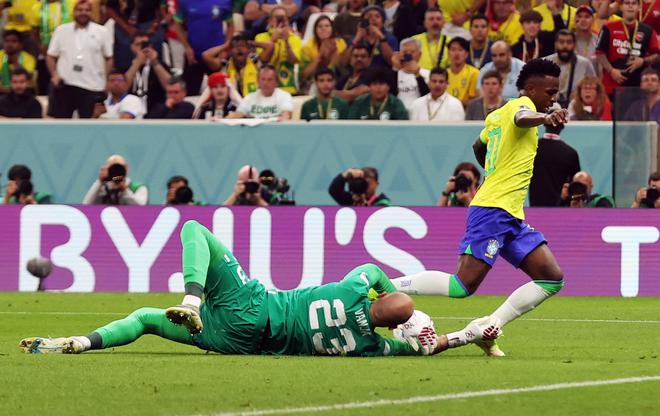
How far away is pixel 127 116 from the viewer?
21156mm

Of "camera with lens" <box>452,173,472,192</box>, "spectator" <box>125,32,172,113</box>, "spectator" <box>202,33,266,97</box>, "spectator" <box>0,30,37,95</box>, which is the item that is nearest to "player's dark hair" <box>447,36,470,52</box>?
"spectator" <box>202,33,266,97</box>

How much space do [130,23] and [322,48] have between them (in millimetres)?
3278

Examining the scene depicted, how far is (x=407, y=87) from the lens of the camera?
67.3ft

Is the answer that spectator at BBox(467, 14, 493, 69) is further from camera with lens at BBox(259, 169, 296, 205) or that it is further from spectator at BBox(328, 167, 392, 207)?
camera with lens at BBox(259, 169, 296, 205)

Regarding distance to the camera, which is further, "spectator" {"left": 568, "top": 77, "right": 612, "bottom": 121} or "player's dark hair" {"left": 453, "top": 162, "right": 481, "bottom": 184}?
"spectator" {"left": 568, "top": 77, "right": 612, "bottom": 121}

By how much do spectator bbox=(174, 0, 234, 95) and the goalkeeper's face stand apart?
512 inches

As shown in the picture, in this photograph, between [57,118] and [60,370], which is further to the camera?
[57,118]

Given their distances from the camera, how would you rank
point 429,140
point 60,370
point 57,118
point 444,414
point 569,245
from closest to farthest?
point 444,414 < point 60,370 < point 569,245 < point 429,140 < point 57,118

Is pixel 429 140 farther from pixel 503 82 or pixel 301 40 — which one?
pixel 301 40

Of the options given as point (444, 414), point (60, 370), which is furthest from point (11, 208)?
point (444, 414)

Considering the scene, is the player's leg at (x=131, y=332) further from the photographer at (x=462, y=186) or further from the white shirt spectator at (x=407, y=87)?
the white shirt spectator at (x=407, y=87)

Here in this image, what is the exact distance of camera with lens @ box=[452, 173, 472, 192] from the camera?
60.1 feet

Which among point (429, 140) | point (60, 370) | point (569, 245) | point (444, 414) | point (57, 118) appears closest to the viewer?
point (444, 414)

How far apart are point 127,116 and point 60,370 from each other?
12311mm
